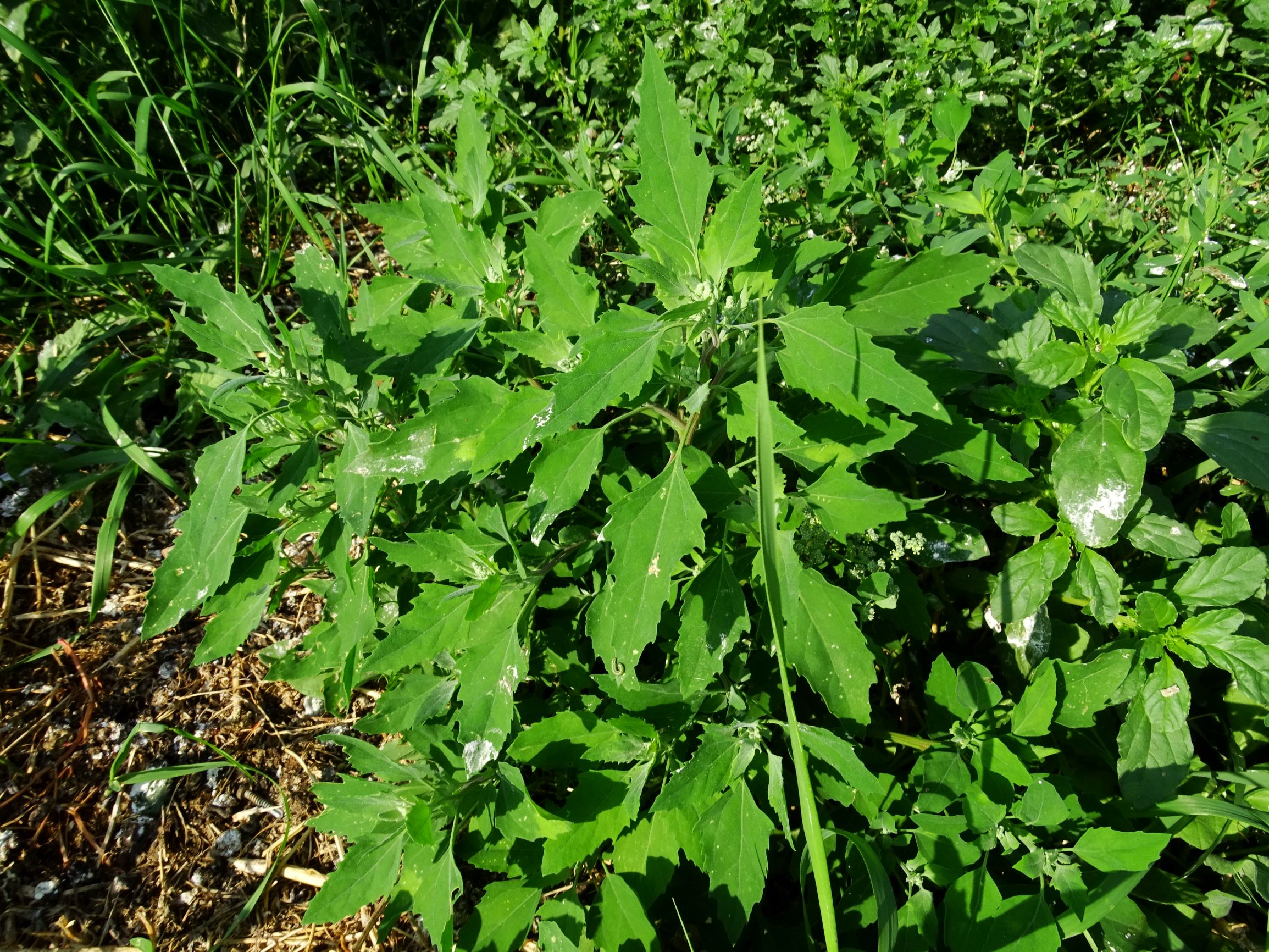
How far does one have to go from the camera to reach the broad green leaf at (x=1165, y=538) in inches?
82.5

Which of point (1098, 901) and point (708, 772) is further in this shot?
point (708, 772)

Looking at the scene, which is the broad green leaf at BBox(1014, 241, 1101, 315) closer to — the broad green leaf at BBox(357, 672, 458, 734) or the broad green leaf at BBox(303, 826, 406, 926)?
the broad green leaf at BBox(357, 672, 458, 734)

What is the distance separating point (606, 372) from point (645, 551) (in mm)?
393

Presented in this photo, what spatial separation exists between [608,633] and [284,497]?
2.85ft

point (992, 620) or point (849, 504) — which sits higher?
point (849, 504)

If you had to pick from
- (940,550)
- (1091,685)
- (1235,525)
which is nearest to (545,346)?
(940,550)

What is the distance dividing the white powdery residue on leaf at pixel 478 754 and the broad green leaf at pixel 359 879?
27cm

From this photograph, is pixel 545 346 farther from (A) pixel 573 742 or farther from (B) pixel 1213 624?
(B) pixel 1213 624

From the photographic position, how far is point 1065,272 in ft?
7.32

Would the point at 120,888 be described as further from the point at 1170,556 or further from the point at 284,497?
the point at 1170,556

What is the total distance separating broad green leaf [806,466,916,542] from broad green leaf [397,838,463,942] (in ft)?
4.16

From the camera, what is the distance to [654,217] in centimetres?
187

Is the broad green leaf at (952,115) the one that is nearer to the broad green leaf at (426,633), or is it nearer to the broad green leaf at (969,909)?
the broad green leaf at (426,633)

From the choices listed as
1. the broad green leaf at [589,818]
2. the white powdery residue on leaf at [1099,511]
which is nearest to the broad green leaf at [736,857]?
the broad green leaf at [589,818]
